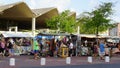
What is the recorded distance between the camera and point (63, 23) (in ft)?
203

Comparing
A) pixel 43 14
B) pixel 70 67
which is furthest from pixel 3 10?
pixel 70 67

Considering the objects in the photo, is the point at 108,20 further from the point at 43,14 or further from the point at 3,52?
the point at 43,14

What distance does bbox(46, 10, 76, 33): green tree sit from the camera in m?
61.6

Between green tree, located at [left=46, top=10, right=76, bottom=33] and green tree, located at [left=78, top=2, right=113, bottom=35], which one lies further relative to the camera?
green tree, located at [left=46, top=10, right=76, bottom=33]

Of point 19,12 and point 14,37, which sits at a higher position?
point 19,12

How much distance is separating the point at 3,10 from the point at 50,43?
94.6 feet

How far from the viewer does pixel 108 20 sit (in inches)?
1788

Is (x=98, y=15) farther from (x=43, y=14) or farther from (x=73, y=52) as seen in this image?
(x=43, y=14)

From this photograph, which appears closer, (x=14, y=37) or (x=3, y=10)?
(x=14, y=37)

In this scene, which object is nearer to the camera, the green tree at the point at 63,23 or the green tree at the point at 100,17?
the green tree at the point at 100,17

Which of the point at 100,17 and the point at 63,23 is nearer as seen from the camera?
the point at 100,17

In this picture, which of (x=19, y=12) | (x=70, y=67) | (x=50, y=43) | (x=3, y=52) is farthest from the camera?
(x=19, y=12)

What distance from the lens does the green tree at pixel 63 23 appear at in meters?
61.6

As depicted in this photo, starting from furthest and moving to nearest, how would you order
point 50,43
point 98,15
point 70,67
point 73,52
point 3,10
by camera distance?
point 3,10 → point 98,15 → point 73,52 → point 50,43 → point 70,67
